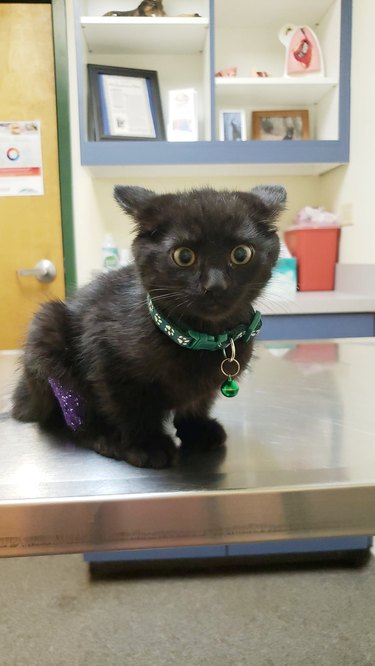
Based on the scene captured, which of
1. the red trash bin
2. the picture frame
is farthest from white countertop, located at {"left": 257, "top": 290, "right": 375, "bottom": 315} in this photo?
the picture frame

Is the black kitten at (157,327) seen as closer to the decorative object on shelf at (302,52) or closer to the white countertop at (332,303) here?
the white countertop at (332,303)

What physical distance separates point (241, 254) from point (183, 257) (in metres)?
0.07

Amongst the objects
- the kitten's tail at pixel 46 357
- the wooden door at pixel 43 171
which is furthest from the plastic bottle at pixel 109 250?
the kitten's tail at pixel 46 357

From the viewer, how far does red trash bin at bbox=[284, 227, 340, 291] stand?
83.2 inches

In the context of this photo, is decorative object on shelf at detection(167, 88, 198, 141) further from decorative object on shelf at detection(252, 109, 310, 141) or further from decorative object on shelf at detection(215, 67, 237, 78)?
decorative object on shelf at detection(252, 109, 310, 141)

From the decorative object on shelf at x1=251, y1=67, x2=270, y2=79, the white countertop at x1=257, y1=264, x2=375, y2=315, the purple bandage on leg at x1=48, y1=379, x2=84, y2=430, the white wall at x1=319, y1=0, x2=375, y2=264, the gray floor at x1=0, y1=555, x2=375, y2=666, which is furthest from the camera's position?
the decorative object on shelf at x1=251, y1=67, x2=270, y2=79

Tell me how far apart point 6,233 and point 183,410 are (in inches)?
70.4

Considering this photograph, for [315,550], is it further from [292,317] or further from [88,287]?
[88,287]

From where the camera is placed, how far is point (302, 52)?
6.75 feet

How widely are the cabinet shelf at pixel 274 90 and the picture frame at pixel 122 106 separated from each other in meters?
0.29

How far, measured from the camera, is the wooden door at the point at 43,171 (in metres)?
2.15

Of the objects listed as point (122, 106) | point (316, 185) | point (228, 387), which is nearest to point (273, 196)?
point (228, 387)

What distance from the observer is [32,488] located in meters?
0.54

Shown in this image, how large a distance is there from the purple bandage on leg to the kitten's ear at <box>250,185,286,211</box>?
1.18ft
